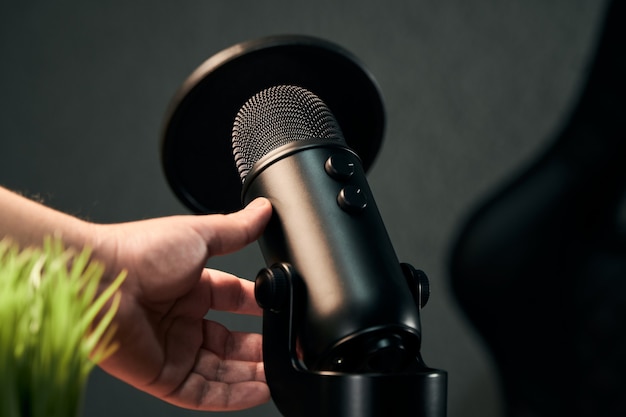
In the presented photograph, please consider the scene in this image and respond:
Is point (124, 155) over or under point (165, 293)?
over

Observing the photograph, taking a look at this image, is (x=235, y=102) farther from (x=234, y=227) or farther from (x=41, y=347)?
(x=41, y=347)

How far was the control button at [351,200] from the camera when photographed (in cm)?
54

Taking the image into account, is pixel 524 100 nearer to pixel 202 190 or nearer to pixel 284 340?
pixel 202 190

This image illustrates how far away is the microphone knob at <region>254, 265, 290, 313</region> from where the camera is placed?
1.72 feet

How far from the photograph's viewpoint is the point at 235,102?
0.65m

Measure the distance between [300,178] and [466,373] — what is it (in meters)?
1.30

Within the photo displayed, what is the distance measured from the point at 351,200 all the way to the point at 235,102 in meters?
0.17

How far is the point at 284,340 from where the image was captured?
543mm

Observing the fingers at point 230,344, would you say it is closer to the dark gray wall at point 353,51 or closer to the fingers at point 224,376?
the fingers at point 224,376

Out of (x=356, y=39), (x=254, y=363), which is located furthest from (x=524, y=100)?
(x=254, y=363)

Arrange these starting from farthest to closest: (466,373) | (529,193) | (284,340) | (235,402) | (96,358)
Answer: (466,373) → (529,193) → (235,402) → (284,340) → (96,358)

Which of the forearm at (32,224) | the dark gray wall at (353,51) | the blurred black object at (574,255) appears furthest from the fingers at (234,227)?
the dark gray wall at (353,51)

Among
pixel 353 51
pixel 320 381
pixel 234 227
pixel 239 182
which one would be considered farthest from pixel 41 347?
pixel 353 51

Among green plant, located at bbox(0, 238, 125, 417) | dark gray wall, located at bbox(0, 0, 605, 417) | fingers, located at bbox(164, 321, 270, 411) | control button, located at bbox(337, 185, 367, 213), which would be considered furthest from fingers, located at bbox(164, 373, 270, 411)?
dark gray wall, located at bbox(0, 0, 605, 417)
